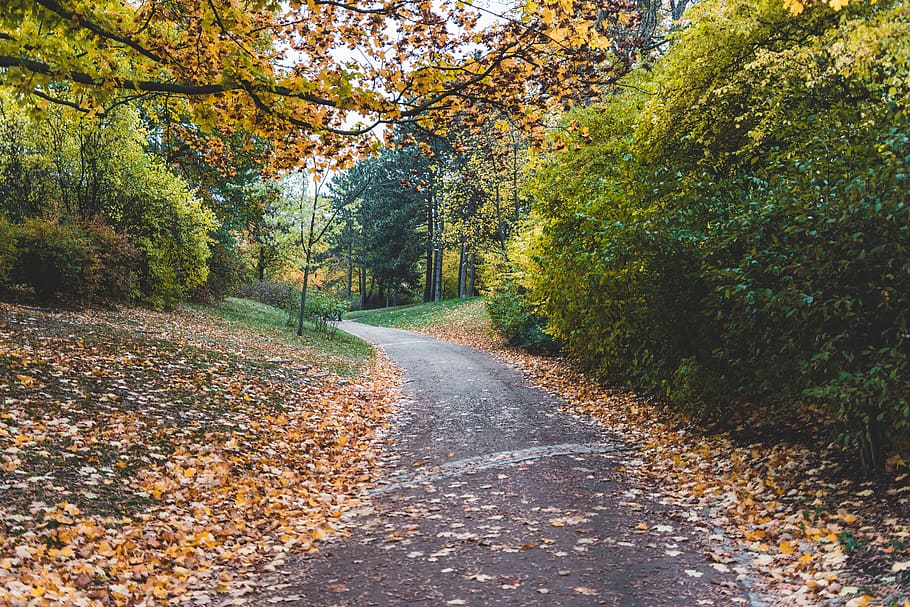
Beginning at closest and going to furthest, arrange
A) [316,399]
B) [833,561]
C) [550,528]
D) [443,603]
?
[443,603] → [833,561] → [550,528] → [316,399]

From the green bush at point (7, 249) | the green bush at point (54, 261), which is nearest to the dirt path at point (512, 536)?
the green bush at point (7, 249)

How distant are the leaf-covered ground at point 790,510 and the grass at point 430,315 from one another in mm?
20658

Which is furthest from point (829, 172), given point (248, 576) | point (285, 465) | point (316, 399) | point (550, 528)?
point (316, 399)

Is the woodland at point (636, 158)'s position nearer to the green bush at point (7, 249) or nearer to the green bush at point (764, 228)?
the green bush at point (764, 228)

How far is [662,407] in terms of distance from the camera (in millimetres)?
9438

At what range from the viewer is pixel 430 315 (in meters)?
33.4

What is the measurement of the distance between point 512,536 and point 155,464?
3667 millimetres

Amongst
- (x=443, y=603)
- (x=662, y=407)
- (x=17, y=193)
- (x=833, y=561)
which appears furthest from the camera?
(x=17, y=193)

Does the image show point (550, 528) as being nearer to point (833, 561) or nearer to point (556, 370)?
point (833, 561)

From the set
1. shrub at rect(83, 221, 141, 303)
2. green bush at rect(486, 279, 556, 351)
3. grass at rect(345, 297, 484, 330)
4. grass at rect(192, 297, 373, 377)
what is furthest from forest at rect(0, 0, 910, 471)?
grass at rect(345, 297, 484, 330)

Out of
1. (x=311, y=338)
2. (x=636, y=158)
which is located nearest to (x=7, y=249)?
(x=311, y=338)

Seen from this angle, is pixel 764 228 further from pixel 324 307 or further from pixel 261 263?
pixel 261 263

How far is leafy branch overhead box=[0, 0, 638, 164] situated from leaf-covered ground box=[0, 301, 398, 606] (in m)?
3.38

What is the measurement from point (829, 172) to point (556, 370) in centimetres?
950
